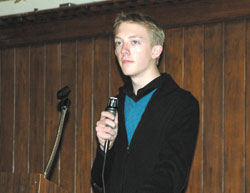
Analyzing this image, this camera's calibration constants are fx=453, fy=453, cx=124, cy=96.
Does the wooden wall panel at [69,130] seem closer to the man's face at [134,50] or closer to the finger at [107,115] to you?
the man's face at [134,50]

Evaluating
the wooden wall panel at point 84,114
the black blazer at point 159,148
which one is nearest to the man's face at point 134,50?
the black blazer at point 159,148

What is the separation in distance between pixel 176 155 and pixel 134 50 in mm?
619

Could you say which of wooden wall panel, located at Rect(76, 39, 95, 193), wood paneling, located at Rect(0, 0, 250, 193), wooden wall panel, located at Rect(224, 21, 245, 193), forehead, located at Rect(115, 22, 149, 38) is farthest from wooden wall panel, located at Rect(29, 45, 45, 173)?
wooden wall panel, located at Rect(224, 21, 245, 193)

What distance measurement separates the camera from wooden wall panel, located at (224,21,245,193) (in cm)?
273

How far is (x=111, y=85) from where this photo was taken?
328cm

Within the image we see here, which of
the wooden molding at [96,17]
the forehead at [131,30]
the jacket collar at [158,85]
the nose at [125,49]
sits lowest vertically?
the jacket collar at [158,85]

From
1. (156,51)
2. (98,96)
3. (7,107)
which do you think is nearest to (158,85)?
(156,51)

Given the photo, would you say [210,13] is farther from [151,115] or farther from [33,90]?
[33,90]

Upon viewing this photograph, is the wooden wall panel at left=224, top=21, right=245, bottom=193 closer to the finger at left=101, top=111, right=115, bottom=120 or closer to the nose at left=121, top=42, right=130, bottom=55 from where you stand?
the nose at left=121, top=42, right=130, bottom=55

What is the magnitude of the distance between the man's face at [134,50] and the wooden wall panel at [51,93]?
3.84ft

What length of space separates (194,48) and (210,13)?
0.80 ft

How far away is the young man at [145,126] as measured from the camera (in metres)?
2.09

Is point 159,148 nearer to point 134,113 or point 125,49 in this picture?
point 134,113

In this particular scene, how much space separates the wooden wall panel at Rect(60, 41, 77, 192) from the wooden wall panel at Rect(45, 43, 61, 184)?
7 centimetres
